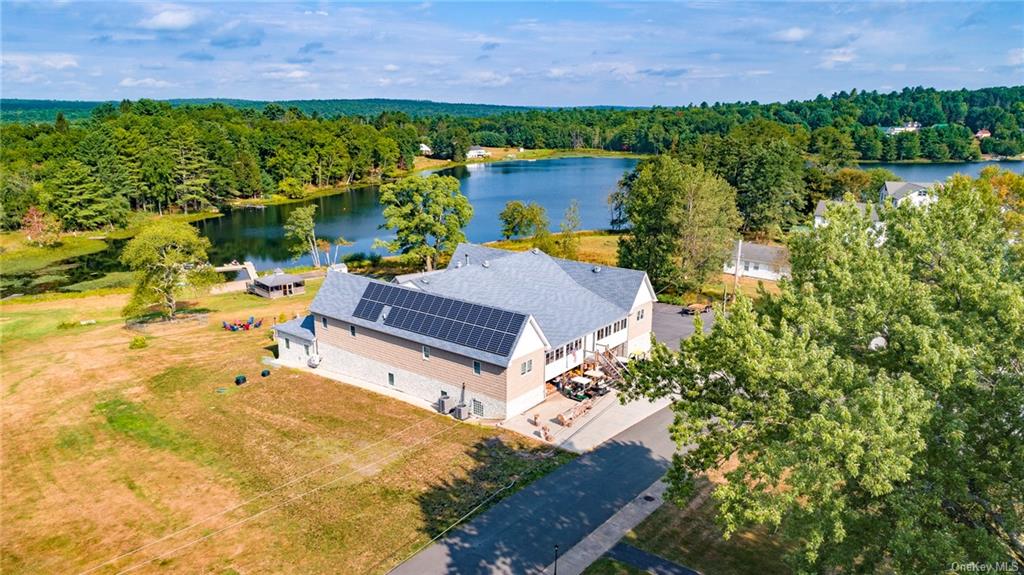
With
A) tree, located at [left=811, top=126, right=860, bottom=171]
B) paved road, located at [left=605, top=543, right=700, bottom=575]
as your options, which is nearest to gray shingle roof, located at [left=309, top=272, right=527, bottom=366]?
paved road, located at [left=605, top=543, right=700, bottom=575]

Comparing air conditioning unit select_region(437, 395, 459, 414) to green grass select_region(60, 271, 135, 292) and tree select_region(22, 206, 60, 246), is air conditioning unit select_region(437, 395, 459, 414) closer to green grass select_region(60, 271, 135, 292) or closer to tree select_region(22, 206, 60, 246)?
green grass select_region(60, 271, 135, 292)

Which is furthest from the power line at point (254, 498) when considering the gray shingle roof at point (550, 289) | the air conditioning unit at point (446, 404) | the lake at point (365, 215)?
the lake at point (365, 215)

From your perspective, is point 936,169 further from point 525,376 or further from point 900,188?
point 525,376

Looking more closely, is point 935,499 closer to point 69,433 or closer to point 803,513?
point 803,513

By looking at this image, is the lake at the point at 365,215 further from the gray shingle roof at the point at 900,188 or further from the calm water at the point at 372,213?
the gray shingle roof at the point at 900,188

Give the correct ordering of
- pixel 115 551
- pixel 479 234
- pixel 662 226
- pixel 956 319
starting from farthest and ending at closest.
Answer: pixel 479 234
pixel 662 226
pixel 115 551
pixel 956 319

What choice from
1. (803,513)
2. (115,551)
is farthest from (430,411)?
(803,513)
